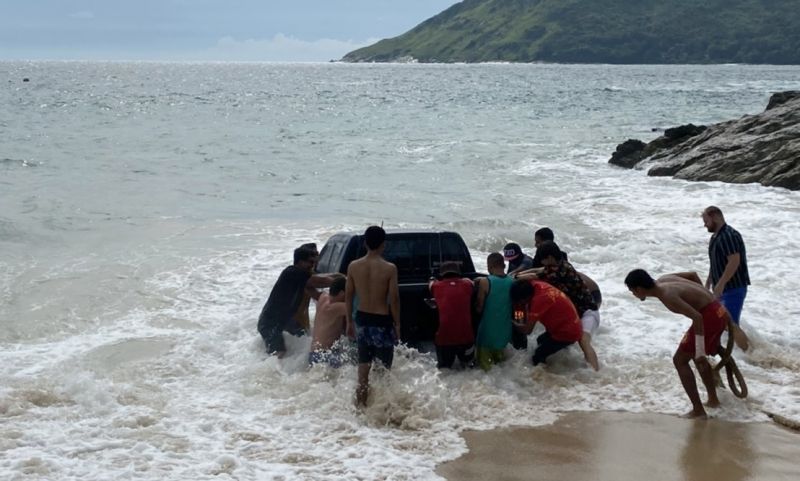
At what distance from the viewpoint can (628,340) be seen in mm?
11375

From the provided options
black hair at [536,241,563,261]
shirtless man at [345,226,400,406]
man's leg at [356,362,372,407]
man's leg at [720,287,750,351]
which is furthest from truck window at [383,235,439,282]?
man's leg at [720,287,750,351]

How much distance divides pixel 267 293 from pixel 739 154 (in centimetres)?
1899

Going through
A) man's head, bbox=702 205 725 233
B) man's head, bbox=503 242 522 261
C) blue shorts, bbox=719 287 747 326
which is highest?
man's head, bbox=702 205 725 233

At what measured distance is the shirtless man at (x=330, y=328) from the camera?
381 inches

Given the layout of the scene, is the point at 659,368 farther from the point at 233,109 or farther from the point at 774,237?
the point at 233,109

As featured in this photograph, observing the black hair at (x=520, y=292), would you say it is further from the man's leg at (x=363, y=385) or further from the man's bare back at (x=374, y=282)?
the man's leg at (x=363, y=385)

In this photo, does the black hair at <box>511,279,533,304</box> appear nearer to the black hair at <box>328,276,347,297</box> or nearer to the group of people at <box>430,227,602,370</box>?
the group of people at <box>430,227,602,370</box>

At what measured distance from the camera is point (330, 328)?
977cm

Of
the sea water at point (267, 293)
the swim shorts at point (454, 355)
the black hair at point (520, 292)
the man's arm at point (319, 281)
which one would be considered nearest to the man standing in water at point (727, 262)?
the sea water at point (267, 293)

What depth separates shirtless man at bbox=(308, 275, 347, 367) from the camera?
9.67 m

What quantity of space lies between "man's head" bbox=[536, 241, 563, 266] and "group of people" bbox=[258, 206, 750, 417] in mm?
12

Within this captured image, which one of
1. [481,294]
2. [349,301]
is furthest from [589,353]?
[349,301]

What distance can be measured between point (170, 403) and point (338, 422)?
1911 millimetres

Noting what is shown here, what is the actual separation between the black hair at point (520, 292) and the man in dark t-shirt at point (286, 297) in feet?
7.01
